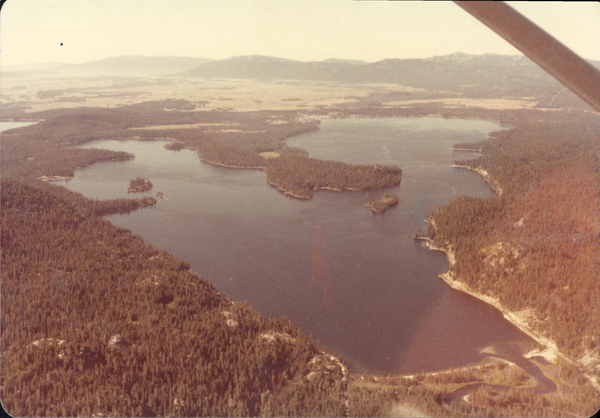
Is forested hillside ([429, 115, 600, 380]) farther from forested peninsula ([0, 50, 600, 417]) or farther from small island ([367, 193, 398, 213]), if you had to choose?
small island ([367, 193, 398, 213])

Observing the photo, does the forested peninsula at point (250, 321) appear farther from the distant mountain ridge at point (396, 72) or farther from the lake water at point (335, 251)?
the distant mountain ridge at point (396, 72)

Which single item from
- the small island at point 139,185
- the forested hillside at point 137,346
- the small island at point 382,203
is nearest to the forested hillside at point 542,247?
the small island at point 382,203

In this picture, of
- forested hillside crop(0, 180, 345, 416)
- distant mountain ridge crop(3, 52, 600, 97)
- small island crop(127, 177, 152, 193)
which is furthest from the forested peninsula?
distant mountain ridge crop(3, 52, 600, 97)

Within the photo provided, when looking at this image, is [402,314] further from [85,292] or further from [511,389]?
[85,292]

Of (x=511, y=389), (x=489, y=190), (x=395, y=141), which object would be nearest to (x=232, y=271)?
(x=511, y=389)

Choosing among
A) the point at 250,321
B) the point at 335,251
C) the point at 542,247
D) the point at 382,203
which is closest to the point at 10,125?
the point at 382,203

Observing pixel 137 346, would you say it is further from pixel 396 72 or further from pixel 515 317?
pixel 396 72
